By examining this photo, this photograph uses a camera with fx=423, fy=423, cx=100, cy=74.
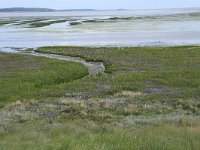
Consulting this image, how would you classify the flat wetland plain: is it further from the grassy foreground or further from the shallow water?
the shallow water

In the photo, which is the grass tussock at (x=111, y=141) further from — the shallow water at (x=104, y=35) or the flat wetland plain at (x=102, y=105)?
the shallow water at (x=104, y=35)

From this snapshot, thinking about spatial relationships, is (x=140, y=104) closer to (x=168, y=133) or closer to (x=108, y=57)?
(x=168, y=133)

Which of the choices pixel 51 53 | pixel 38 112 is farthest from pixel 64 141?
pixel 51 53

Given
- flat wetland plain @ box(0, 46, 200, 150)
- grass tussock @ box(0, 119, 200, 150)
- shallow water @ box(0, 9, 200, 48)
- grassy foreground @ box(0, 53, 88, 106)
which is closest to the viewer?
grass tussock @ box(0, 119, 200, 150)

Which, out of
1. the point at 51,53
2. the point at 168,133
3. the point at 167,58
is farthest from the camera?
the point at 51,53

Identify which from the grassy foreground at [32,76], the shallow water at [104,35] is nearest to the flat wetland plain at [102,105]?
the grassy foreground at [32,76]

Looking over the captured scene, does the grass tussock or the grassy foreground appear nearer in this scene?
the grass tussock

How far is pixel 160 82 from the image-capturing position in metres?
28.1

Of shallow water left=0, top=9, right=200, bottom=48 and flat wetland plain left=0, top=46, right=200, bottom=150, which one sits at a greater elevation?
flat wetland plain left=0, top=46, right=200, bottom=150

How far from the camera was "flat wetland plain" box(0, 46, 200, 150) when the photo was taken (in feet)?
33.1

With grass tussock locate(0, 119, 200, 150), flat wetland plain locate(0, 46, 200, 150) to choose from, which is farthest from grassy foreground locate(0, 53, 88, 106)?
grass tussock locate(0, 119, 200, 150)

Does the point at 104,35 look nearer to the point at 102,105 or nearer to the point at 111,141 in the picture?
the point at 102,105

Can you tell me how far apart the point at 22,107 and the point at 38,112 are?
6.00 ft

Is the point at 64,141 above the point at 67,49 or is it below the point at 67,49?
above
